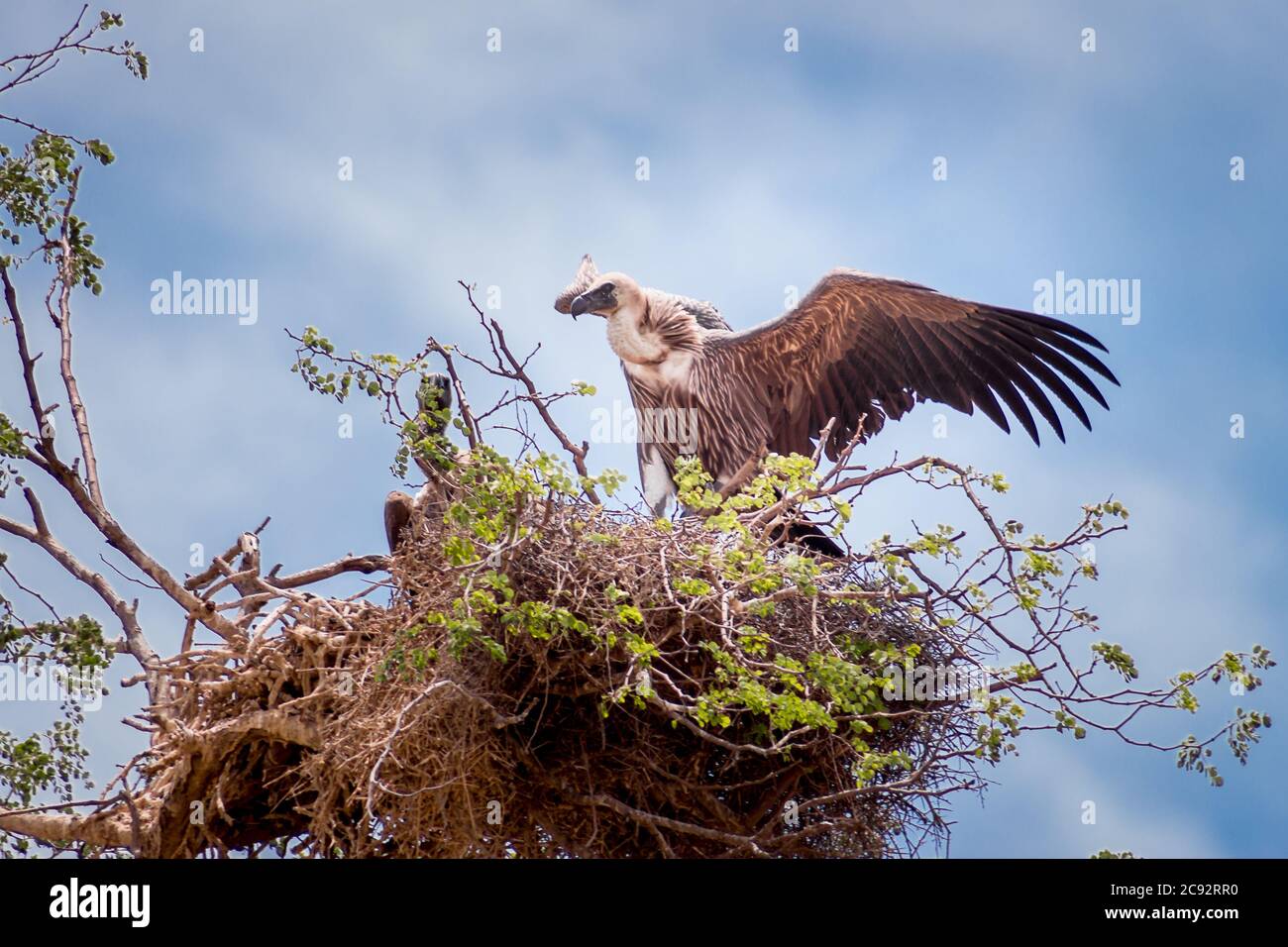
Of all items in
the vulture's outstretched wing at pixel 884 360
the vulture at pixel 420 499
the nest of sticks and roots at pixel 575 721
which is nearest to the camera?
the nest of sticks and roots at pixel 575 721

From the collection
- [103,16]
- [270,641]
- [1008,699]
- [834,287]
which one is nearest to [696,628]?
[1008,699]

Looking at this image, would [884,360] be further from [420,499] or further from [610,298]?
[420,499]

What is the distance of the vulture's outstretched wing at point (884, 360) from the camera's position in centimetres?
773

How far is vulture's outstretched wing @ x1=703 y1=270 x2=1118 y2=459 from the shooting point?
25.3 feet

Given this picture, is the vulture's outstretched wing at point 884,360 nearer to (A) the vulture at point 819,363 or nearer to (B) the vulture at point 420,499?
(A) the vulture at point 819,363

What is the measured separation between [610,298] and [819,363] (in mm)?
1180

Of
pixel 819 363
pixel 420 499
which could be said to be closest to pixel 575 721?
pixel 420 499

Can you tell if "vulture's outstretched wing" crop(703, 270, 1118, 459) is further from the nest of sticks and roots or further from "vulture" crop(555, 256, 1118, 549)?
the nest of sticks and roots

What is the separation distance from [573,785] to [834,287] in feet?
11.1

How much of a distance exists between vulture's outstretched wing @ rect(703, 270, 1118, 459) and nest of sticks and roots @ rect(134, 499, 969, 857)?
212 cm

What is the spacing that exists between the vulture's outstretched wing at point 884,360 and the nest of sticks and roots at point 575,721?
212 cm

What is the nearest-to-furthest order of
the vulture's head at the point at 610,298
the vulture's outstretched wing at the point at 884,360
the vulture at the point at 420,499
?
the vulture at the point at 420,499 → the vulture's outstretched wing at the point at 884,360 → the vulture's head at the point at 610,298

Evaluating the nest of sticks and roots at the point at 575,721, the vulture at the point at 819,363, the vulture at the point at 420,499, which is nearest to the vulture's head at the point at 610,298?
the vulture at the point at 819,363
